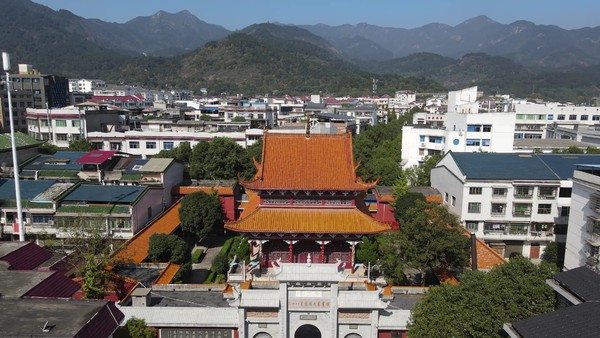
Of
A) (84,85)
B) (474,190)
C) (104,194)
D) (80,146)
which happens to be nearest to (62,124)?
(80,146)

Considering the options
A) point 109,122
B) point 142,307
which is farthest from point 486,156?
point 109,122

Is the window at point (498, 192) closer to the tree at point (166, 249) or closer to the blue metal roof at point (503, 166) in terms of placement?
the blue metal roof at point (503, 166)

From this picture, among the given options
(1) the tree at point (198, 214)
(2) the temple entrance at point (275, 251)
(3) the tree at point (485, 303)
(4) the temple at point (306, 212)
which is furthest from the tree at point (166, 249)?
(3) the tree at point (485, 303)

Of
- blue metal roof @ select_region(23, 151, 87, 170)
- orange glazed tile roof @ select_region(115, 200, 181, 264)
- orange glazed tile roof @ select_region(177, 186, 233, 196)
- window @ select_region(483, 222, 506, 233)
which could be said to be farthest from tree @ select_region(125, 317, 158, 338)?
window @ select_region(483, 222, 506, 233)

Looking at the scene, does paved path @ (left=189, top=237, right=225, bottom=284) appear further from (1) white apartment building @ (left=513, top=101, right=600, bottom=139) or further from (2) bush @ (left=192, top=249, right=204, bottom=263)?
(1) white apartment building @ (left=513, top=101, right=600, bottom=139)

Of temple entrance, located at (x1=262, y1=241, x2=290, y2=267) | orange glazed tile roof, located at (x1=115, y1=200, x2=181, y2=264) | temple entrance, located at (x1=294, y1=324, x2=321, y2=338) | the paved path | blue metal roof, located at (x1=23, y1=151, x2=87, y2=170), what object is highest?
blue metal roof, located at (x1=23, y1=151, x2=87, y2=170)

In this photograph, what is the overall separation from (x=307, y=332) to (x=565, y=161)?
90.4 feet

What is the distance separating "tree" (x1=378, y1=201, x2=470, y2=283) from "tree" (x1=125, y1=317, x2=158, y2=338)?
12.8 m

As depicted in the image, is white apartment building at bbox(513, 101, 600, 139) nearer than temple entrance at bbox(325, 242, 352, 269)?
No

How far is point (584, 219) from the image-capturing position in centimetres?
2641

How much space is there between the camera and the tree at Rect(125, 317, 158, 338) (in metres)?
17.6

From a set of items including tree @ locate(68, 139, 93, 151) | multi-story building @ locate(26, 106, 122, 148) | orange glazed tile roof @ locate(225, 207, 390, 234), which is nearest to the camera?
orange glazed tile roof @ locate(225, 207, 390, 234)

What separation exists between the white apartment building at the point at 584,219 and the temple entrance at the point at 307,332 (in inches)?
584

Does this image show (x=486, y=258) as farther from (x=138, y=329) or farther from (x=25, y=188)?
(x=25, y=188)
